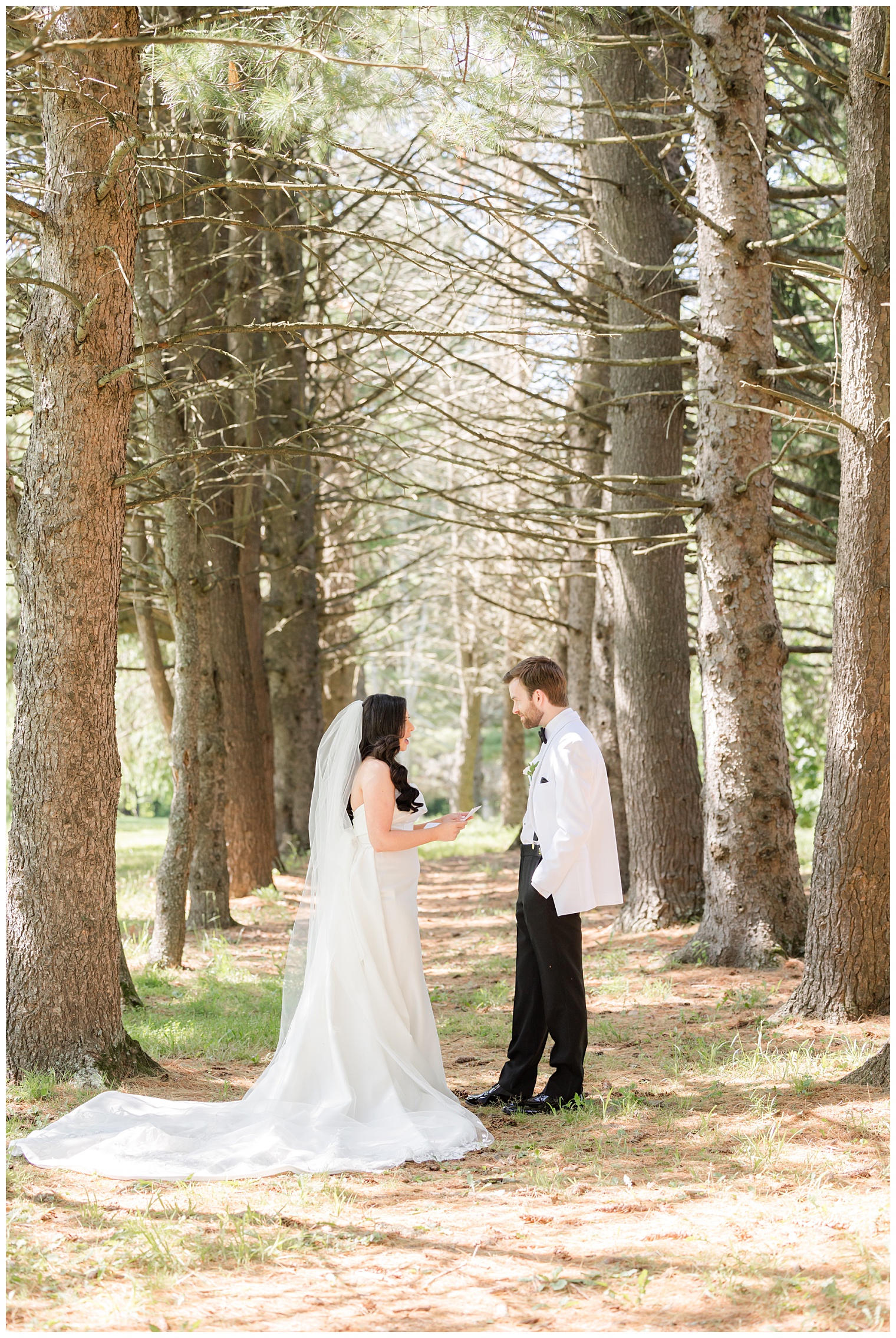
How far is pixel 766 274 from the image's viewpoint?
7.95 meters

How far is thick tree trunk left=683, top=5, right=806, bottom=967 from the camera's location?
311 inches

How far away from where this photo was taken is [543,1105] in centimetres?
544

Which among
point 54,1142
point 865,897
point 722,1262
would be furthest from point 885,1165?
point 54,1142

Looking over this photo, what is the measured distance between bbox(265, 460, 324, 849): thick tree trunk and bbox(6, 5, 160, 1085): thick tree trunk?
9.31m

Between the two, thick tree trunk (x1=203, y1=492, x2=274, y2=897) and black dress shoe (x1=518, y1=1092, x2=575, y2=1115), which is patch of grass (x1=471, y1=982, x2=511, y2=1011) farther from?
thick tree trunk (x1=203, y1=492, x2=274, y2=897)

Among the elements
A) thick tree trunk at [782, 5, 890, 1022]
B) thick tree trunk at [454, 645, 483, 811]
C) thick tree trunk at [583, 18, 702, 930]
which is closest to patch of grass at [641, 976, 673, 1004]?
thick tree trunk at [782, 5, 890, 1022]

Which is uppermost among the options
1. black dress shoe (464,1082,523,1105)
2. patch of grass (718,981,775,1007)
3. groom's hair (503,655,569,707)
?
groom's hair (503,655,569,707)

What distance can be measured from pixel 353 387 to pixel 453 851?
8096 mm

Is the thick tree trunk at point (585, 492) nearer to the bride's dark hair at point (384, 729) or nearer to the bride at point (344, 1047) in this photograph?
the bride's dark hair at point (384, 729)

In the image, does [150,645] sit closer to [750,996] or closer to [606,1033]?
[606,1033]

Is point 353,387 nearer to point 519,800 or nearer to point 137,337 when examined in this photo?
point 519,800

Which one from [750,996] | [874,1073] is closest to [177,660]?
[750,996]

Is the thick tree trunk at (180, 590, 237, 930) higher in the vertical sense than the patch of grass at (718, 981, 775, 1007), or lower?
higher

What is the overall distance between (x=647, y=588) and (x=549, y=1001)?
5071mm
